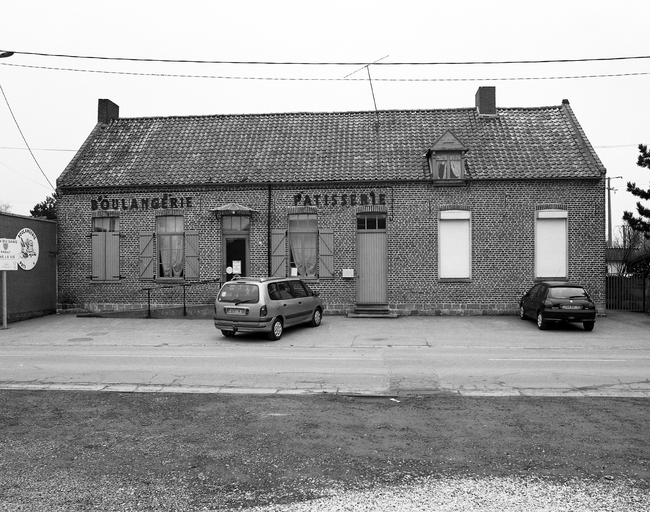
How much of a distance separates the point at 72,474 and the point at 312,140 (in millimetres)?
18829

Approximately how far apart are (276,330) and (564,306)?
8242 millimetres

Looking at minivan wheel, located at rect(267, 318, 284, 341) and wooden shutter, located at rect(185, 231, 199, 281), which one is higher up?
wooden shutter, located at rect(185, 231, 199, 281)

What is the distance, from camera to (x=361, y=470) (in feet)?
18.2

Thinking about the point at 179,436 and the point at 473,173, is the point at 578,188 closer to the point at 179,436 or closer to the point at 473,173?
the point at 473,173

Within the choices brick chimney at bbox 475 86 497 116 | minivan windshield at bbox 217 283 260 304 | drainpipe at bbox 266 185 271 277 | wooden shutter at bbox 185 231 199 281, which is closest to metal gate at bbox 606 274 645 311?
brick chimney at bbox 475 86 497 116

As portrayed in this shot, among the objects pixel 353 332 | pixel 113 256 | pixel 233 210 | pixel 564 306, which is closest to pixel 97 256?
pixel 113 256

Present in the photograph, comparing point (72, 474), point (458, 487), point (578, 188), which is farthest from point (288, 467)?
point (578, 188)

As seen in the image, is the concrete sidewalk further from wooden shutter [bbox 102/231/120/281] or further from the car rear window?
wooden shutter [bbox 102/231/120/281]

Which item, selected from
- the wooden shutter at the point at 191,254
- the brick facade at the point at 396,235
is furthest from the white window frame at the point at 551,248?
the wooden shutter at the point at 191,254

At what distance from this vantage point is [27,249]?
2005cm

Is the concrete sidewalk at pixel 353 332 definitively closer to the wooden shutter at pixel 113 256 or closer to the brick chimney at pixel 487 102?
the wooden shutter at pixel 113 256

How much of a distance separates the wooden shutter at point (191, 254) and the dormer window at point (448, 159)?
905 centimetres

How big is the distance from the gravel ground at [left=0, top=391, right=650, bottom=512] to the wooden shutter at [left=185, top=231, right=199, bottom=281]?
12.9 m

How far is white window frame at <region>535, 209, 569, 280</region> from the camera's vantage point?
66.2ft
